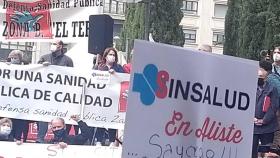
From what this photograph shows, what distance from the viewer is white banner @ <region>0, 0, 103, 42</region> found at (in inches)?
311

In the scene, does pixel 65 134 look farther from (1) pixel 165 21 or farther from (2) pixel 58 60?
(1) pixel 165 21

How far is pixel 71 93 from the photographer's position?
7.32 meters

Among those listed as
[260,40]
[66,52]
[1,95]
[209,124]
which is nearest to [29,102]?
[1,95]

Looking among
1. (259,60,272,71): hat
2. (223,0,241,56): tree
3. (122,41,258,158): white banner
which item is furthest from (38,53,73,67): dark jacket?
(223,0,241,56): tree

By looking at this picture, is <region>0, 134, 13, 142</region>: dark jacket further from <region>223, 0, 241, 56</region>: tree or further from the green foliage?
<region>223, 0, 241, 56</region>: tree

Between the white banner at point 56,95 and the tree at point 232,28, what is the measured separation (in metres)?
20.4

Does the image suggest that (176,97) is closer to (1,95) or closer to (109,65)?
(1,95)

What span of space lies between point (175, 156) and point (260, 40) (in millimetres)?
18655

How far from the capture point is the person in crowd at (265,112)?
720 centimetres

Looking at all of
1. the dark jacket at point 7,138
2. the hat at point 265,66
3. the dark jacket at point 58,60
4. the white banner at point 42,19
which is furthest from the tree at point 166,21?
the dark jacket at point 7,138

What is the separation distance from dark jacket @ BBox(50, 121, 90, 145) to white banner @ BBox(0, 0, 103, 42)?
1.03 metres

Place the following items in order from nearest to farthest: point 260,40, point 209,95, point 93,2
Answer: point 209,95 → point 93,2 → point 260,40

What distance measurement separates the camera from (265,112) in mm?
7266

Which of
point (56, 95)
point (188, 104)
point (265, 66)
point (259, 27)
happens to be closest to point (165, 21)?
point (259, 27)
